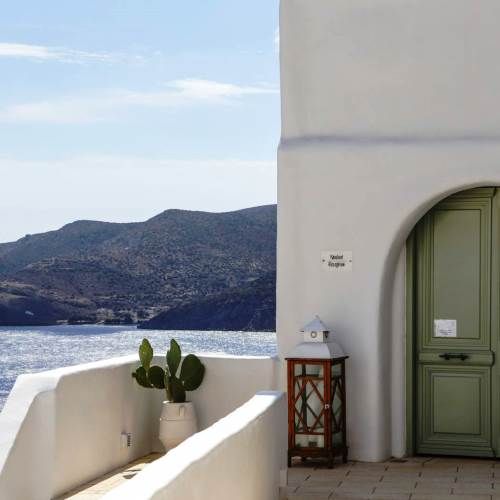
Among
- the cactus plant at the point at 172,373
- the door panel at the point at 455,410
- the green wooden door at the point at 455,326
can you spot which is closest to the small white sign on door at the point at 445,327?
the green wooden door at the point at 455,326

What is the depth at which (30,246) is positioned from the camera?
60.4m

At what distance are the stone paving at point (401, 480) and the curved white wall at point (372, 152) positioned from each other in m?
0.39

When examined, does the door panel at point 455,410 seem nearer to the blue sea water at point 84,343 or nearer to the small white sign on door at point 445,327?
the small white sign on door at point 445,327

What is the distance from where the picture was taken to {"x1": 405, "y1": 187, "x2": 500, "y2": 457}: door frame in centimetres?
1006

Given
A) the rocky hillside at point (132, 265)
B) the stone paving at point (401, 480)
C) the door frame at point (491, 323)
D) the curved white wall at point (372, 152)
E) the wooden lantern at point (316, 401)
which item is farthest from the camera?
the rocky hillside at point (132, 265)

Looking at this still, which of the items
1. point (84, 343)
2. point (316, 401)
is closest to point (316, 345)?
point (316, 401)

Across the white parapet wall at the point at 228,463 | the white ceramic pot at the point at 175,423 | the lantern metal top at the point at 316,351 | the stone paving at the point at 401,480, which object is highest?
the lantern metal top at the point at 316,351

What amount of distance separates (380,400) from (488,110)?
8.15 feet

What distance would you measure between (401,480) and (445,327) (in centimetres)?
156

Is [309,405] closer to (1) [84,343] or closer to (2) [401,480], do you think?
(2) [401,480]

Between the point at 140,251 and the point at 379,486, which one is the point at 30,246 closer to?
the point at 140,251

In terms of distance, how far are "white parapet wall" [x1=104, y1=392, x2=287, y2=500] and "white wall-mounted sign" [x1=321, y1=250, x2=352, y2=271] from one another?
2.36 meters

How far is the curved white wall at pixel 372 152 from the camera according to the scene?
9883mm

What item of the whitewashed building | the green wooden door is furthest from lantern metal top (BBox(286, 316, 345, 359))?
the green wooden door
